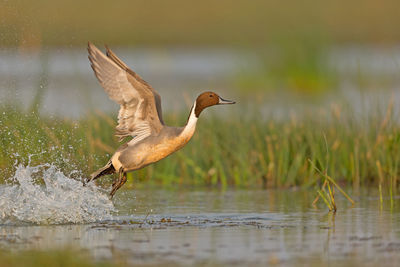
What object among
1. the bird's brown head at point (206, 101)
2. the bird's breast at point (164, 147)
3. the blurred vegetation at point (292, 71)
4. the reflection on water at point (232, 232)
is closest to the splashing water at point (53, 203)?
the reflection on water at point (232, 232)

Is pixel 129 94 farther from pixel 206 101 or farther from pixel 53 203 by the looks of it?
pixel 53 203

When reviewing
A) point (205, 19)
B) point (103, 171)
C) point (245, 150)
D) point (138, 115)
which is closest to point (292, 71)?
point (245, 150)

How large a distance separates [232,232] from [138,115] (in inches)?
69.1

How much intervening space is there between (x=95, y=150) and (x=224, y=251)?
4435mm

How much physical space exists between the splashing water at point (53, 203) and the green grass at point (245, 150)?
0.95m

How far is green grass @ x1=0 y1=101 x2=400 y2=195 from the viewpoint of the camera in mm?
9516

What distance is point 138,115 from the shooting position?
27.1ft

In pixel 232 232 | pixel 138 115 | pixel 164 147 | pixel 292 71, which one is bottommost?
pixel 232 232

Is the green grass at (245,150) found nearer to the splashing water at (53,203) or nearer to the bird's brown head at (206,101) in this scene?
the splashing water at (53,203)

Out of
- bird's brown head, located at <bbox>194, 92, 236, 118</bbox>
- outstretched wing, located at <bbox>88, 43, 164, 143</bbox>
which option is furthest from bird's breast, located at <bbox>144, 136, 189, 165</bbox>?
bird's brown head, located at <bbox>194, 92, 236, 118</bbox>

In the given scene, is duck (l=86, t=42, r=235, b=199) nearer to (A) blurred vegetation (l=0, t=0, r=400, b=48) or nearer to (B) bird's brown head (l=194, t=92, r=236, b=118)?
(B) bird's brown head (l=194, t=92, r=236, b=118)

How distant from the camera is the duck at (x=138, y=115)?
8.00m

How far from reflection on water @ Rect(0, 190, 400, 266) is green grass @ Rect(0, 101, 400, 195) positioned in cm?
65

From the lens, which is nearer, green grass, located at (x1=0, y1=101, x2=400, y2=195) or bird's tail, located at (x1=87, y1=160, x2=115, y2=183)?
bird's tail, located at (x1=87, y1=160, x2=115, y2=183)
